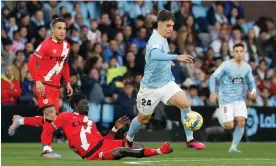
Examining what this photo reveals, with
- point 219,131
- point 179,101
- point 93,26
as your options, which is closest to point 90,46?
point 93,26

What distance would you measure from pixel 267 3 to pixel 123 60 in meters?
6.31

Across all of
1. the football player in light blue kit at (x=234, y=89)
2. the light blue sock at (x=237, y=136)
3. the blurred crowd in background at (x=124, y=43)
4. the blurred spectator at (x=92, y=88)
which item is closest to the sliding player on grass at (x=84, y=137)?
the light blue sock at (x=237, y=136)

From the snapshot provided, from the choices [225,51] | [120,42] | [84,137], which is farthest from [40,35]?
[84,137]

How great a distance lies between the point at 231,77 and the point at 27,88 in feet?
20.6

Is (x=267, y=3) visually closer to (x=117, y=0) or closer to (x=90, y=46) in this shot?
(x=117, y=0)

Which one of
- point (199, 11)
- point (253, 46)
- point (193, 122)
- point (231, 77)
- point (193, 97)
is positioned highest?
point (199, 11)

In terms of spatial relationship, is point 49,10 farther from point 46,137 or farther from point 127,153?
point 127,153

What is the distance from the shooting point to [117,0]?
27.0 m

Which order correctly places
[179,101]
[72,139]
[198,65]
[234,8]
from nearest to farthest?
[72,139] < [179,101] < [198,65] < [234,8]

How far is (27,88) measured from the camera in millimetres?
23297

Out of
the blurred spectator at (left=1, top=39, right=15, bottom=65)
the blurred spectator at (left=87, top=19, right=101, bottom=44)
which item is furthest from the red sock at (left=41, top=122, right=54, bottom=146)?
the blurred spectator at (left=87, top=19, right=101, bottom=44)

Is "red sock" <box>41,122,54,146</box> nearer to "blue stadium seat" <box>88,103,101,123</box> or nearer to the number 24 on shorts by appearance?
the number 24 on shorts

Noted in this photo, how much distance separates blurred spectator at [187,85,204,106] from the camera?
81.8 ft

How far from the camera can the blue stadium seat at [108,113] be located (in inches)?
940
